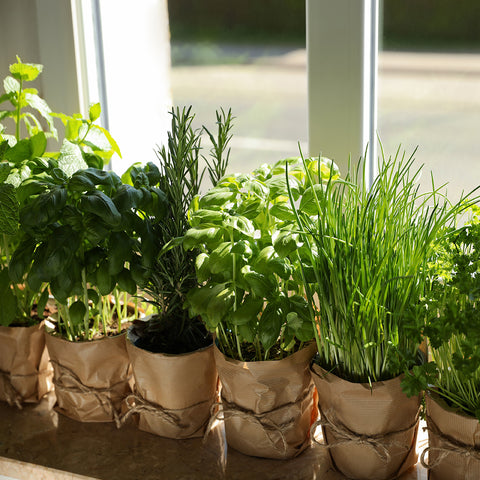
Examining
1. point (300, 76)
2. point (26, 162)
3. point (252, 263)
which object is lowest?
point (252, 263)

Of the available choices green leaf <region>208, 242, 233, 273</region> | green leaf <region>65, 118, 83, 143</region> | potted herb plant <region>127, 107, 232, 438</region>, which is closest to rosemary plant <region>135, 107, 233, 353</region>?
potted herb plant <region>127, 107, 232, 438</region>

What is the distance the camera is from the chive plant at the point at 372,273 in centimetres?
81

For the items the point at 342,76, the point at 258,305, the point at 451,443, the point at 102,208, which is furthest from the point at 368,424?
the point at 342,76

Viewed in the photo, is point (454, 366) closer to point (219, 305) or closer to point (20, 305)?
point (219, 305)

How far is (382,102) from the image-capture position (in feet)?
3.64

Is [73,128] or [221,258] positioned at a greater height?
[73,128]

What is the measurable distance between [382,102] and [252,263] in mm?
416

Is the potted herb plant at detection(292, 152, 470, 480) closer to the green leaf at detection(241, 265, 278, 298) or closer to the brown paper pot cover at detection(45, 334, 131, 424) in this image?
the green leaf at detection(241, 265, 278, 298)

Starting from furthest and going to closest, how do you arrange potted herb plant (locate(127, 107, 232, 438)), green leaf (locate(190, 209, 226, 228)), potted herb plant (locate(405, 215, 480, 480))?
potted herb plant (locate(127, 107, 232, 438)) → green leaf (locate(190, 209, 226, 228)) → potted herb plant (locate(405, 215, 480, 480))

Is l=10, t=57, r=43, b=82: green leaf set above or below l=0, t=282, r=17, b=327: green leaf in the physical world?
above

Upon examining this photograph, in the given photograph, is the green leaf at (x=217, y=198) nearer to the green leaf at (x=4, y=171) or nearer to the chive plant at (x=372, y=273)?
the chive plant at (x=372, y=273)

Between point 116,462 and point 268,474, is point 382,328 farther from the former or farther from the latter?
point 116,462

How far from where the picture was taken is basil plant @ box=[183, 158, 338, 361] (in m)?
0.85

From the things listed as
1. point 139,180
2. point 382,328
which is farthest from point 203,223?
point 382,328
